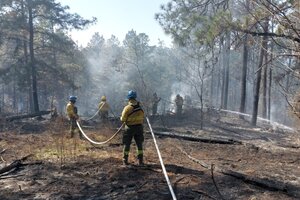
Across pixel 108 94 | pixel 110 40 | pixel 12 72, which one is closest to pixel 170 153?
pixel 12 72

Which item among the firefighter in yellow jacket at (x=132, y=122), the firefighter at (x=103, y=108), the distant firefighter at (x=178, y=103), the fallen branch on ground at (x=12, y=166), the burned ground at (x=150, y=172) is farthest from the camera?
the distant firefighter at (x=178, y=103)

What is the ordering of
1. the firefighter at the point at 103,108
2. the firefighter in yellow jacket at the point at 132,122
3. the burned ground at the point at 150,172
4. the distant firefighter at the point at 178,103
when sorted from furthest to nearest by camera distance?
the distant firefighter at the point at 178,103 < the firefighter at the point at 103,108 < the firefighter in yellow jacket at the point at 132,122 < the burned ground at the point at 150,172

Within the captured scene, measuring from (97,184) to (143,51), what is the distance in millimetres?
52857

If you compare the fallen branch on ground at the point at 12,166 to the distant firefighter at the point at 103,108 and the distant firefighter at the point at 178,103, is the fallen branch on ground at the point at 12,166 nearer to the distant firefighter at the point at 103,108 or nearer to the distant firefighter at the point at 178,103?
the distant firefighter at the point at 103,108

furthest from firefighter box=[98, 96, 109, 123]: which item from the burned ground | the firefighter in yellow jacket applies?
the firefighter in yellow jacket

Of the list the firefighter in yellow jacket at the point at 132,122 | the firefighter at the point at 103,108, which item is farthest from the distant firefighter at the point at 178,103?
the firefighter in yellow jacket at the point at 132,122

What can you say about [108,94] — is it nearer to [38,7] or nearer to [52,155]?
[38,7]

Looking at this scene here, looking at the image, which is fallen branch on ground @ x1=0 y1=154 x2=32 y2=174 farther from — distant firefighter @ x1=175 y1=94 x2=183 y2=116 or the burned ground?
distant firefighter @ x1=175 y1=94 x2=183 y2=116

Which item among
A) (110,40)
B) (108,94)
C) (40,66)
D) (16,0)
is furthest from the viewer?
(110,40)

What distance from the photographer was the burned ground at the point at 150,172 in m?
7.48

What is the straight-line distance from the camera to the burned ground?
7480 millimetres

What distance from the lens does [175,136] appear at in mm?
15117

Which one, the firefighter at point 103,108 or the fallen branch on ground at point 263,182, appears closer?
the fallen branch on ground at point 263,182

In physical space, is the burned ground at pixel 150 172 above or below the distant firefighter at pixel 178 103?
below
